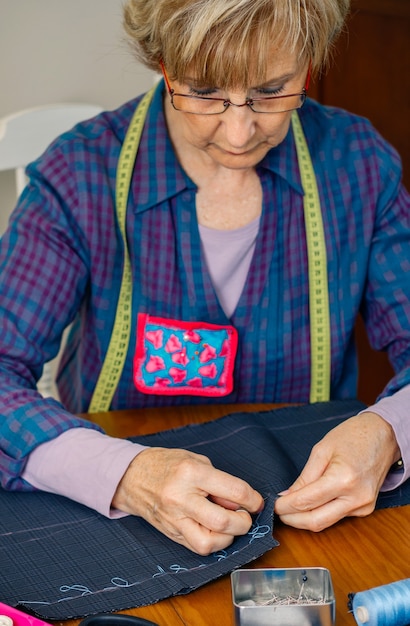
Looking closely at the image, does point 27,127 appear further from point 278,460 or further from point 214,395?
point 278,460

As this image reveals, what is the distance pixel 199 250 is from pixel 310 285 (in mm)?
230

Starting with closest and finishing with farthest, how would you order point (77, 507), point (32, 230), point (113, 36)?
1. point (77, 507)
2. point (32, 230)
3. point (113, 36)

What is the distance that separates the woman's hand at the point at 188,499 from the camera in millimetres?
1263

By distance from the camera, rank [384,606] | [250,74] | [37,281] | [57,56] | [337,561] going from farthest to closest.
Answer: [57,56] → [37,281] → [250,74] → [337,561] → [384,606]

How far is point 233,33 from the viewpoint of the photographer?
1410 mm

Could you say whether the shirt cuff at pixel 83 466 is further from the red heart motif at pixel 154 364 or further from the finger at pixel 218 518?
the red heart motif at pixel 154 364

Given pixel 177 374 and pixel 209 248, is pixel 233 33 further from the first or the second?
pixel 177 374

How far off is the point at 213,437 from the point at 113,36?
162 centimetres

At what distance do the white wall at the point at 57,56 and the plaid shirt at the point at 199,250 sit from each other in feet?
2.90

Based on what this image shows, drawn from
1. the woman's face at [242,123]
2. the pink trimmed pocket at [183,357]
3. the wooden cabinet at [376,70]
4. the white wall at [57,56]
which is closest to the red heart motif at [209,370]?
the pink trimmed pocket at [183,357]

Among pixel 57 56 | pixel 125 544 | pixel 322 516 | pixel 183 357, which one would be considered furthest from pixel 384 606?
pixel 57 56

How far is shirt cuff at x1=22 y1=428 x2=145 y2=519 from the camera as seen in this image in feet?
4.50

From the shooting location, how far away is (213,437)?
1.58 metres

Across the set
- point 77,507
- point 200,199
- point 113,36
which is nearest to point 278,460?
point 77,507
